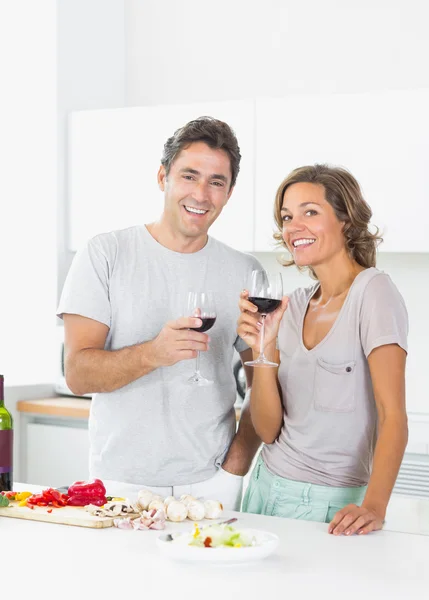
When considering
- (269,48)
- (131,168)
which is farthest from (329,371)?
(269,48)

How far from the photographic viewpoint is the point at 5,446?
201 centimetres

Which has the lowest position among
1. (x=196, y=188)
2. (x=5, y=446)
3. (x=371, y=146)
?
(x=5, y=446)

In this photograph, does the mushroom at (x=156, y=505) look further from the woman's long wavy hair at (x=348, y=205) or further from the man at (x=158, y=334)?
the woman's long wavy hair at (x=348, y=205)

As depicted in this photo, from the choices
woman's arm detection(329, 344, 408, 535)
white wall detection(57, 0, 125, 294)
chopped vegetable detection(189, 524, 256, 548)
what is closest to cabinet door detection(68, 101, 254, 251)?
white wall detection(57, 0, 125, 294)

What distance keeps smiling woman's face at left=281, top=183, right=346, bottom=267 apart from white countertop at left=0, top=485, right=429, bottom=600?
0.70 metres

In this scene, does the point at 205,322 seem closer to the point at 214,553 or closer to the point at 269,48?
the point at 214,553

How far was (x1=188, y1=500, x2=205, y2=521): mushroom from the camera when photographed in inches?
73.8

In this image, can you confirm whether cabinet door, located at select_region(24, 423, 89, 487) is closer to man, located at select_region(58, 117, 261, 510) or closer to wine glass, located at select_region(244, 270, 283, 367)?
man, located at select_region(58, 117, 261, 510)

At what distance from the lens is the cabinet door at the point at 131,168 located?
4.18 metres

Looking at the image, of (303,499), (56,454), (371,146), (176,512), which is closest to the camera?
(176,512)

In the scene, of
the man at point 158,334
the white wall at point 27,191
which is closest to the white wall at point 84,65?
the white wall at point 27,191

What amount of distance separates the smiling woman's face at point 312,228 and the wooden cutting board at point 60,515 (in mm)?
814

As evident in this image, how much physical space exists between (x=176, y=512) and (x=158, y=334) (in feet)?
1.86

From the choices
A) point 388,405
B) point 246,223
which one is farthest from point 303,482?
point 246,223
